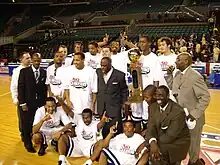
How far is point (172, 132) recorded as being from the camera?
→ 3275mm

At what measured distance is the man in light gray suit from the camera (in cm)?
373

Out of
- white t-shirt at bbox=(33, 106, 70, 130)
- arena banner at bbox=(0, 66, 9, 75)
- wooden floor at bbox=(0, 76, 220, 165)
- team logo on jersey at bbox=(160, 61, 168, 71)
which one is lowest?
wooden floor at bbox=(0, 76, 220, 165)

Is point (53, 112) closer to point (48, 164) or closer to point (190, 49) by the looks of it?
point (48, 164)

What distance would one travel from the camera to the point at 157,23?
19.2m

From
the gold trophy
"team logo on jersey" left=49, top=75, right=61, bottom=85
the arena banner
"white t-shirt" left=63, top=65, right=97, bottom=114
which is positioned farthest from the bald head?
the arena banner

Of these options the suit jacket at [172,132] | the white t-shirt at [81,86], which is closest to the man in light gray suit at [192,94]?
the suit jacket at [172,132]

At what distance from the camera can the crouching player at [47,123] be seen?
5145 millimetres

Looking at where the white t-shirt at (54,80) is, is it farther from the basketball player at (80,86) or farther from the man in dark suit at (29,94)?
the basketball player at (80,86)

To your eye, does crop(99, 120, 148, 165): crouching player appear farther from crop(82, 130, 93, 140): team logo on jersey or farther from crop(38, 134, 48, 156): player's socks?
crop(38, 134, 48, 156): player's socks

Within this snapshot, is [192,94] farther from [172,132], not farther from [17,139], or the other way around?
[17,139]

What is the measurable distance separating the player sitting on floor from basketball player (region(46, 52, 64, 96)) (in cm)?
89

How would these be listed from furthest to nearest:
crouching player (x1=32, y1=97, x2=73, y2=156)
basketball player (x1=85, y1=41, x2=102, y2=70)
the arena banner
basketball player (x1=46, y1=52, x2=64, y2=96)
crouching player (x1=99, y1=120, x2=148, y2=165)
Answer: the arena banner → basketball player (x1=85, y1=41, x2=102, y2=70) → basketball player (x1=46, y1=52, x2=64, y2=96) → crouching player (x1=32, y1=97, x2=73, y2=156) → crouching player (x1=99, y1=120, x2=148, y2=165)

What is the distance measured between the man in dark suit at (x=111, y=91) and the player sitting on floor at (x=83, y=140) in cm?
12

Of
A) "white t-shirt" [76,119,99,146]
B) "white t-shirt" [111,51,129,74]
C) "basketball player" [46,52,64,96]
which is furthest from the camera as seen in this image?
"white t-shirt" [111,51,129,74]
